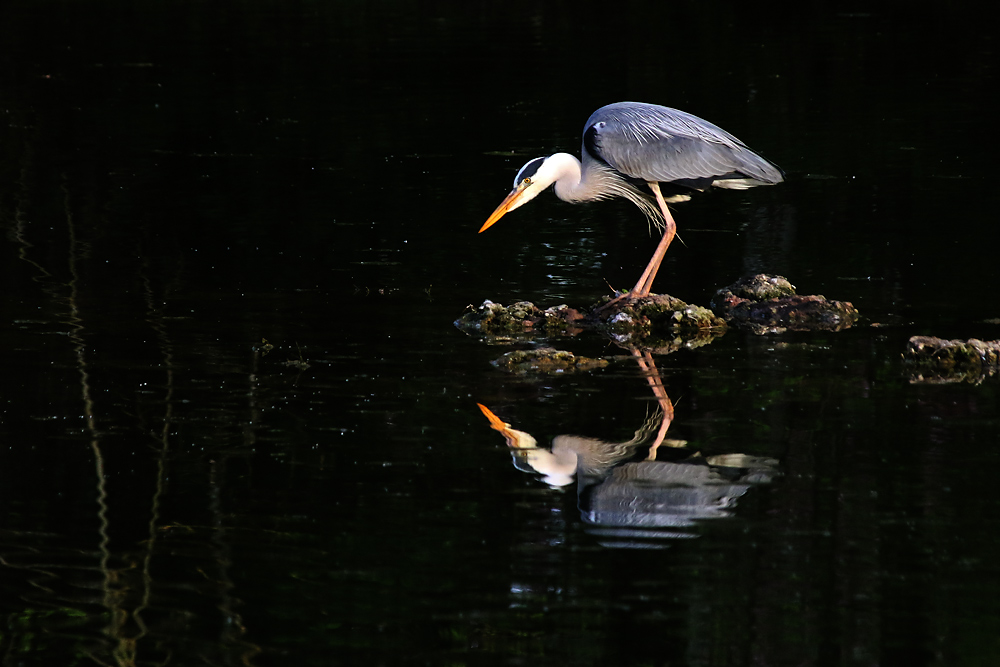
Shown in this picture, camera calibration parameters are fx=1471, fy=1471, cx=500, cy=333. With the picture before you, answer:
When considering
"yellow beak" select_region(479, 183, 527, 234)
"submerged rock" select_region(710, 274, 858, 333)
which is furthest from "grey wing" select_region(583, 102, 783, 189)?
"submerged rock" select_region(710, 274, 858, 333)

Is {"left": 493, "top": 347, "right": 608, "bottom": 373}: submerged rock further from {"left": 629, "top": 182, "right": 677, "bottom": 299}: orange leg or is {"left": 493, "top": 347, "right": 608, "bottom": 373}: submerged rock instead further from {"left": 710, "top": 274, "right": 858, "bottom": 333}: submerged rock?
{"left": 710, "top": 274, "right": 858, "bottom": 333}: submerged rock

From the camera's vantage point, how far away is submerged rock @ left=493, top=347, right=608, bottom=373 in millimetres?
9375

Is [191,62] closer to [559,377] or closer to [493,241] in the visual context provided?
[493,241]

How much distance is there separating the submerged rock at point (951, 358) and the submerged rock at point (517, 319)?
244 centimetres

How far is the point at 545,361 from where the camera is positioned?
947cm

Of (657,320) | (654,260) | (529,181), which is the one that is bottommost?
(657,320)

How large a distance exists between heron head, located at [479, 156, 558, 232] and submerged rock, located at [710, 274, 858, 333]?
1.63 metres

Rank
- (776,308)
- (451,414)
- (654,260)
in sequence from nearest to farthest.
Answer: (451,414), (776,308), (654,260)

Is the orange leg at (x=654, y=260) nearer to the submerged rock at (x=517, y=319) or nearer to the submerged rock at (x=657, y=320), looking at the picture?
the submerged rock at (x=657, y=320)

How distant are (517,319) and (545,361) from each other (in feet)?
3.45

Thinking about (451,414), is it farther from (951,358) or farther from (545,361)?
(951,358)

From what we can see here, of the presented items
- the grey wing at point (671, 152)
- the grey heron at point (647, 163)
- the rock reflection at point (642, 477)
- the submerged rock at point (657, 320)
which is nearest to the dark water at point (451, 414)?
the rock reflection at point (642, 477)

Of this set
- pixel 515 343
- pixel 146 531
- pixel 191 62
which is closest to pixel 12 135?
pixel 191 62

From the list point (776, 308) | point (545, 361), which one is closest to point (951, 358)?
point (776, 308)
